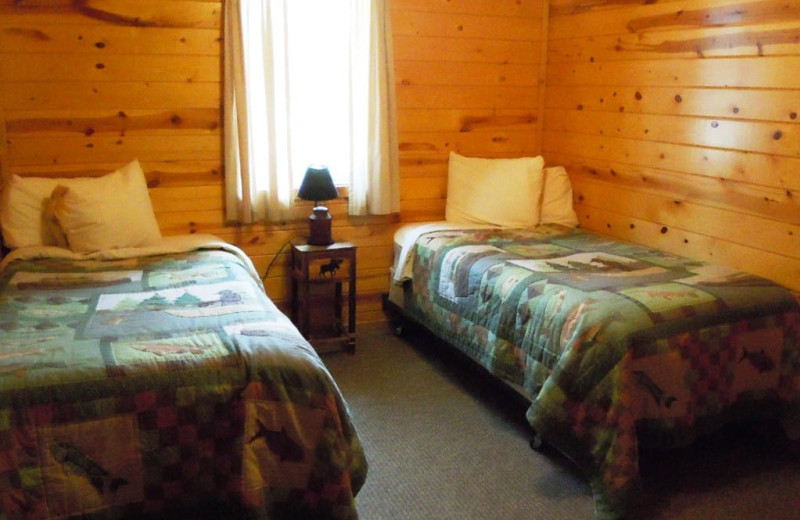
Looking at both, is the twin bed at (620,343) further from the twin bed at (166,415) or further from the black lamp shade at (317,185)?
the twin bed at (166,415)

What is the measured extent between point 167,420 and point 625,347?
4.43 feet

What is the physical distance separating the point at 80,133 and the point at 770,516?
3.03 meters

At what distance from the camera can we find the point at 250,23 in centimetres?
322

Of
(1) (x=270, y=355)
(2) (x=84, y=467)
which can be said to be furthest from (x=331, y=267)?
(2) (x=84, y=467)

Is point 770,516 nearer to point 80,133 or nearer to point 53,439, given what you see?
point 53,439

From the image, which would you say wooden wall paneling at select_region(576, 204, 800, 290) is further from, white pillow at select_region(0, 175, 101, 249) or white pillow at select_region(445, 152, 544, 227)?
white pillow at select_region(0, 175, 101, 249)

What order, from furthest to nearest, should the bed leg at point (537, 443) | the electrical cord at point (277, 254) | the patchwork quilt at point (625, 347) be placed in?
the electrical cord at point (277, 254)
the bed leg at point (537, 443)
the patchwork quilt at point (625, 347)

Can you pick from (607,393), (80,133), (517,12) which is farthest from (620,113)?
(80,133)

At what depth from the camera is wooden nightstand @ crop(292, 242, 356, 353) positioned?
3312 mm

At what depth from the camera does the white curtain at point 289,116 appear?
3238 mm

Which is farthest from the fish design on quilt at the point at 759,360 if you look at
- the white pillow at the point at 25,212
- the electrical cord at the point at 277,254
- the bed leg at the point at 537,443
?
the white pillow at the point at 25,212

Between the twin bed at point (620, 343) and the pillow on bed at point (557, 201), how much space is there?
554 millimetres

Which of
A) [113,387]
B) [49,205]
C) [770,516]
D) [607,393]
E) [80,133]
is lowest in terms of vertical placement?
[770,516]

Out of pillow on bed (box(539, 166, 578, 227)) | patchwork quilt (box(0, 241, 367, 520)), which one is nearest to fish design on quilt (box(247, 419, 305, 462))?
patchwork quilt (box(0, 241, 367, 520))
